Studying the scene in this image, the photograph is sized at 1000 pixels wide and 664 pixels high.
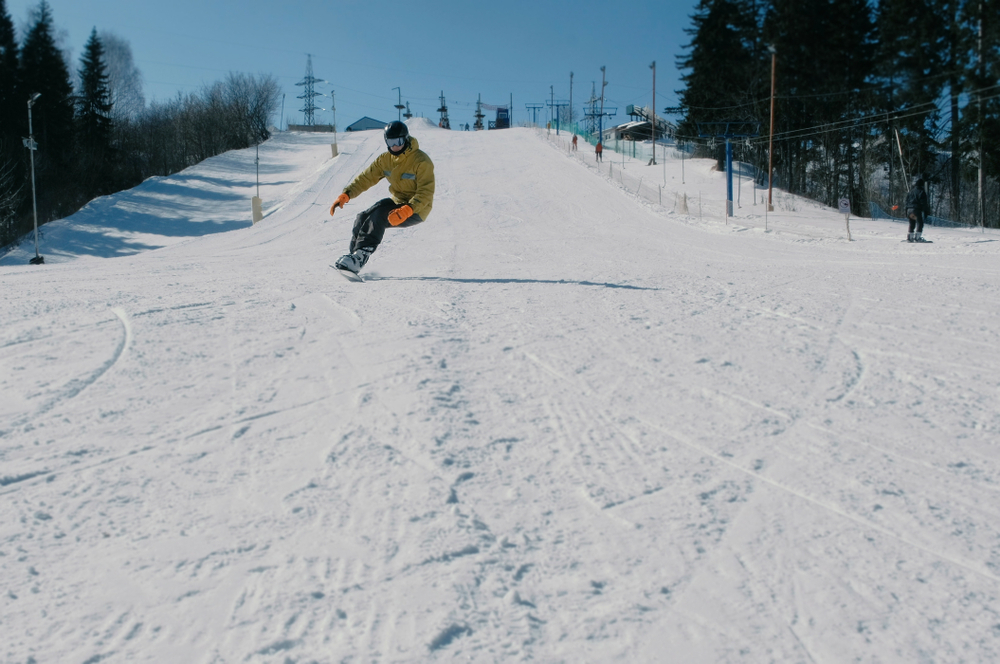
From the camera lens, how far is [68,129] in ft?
150

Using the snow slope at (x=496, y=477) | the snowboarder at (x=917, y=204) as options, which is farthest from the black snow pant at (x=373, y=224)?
the snowboarder at (x=917, y=204)

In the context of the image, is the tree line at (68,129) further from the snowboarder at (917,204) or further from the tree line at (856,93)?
the tree line at (856,93)

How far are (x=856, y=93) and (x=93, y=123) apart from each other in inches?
2030

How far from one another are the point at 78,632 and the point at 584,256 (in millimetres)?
9258

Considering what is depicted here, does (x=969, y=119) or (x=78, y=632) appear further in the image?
(x=969, y=119)

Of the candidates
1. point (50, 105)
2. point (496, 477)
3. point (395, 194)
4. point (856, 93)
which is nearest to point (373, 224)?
point (395, 194)

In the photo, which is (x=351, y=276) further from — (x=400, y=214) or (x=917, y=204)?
(x=917, y=204)

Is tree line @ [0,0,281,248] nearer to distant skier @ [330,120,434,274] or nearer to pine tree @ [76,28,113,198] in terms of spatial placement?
pine tree @ [76,28,113,198]

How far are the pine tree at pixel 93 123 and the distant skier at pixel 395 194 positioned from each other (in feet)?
159

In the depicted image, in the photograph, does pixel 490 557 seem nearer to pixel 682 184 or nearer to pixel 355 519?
pixel 355 519

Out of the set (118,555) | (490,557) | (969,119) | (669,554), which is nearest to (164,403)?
(118,555)

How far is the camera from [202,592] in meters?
1.90

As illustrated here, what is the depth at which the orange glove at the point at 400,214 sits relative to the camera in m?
7.39

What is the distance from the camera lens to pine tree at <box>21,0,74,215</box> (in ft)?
140
